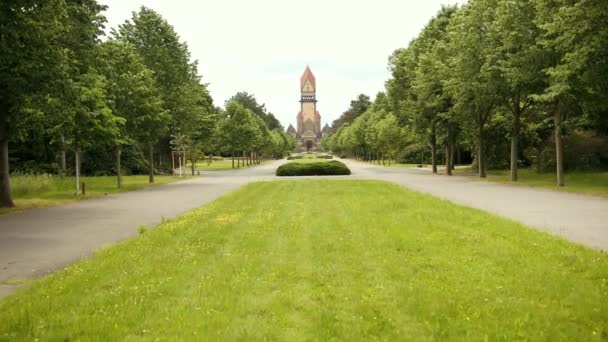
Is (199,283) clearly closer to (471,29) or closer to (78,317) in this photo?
(78,317)

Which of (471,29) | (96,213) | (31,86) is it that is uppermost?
(471,29)

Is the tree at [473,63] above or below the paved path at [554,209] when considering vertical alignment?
above

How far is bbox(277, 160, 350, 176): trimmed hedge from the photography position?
141 feet

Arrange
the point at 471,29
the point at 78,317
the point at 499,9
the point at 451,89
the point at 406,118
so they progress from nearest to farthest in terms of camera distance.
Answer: the point at 78,317
the point at 499,9
the point at 471,29
the point at 451,89
the point at 406,118

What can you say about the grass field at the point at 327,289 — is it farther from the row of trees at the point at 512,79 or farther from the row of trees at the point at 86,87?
the row of trees at the point at 512,79

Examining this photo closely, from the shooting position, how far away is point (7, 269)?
8.75 m

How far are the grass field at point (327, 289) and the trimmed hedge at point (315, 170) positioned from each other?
3126 centimetres

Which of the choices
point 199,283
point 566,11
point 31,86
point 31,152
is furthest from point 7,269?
point 31,152

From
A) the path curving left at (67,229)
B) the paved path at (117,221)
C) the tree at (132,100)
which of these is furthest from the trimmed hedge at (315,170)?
the path curving left at (67,229)

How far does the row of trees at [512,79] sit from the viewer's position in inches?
782

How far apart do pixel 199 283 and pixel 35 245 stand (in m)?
5.53

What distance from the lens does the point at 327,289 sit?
681cm

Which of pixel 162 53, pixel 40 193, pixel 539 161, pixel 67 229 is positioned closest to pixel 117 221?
pixel 67 229

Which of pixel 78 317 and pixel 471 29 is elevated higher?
pixel 471 29
